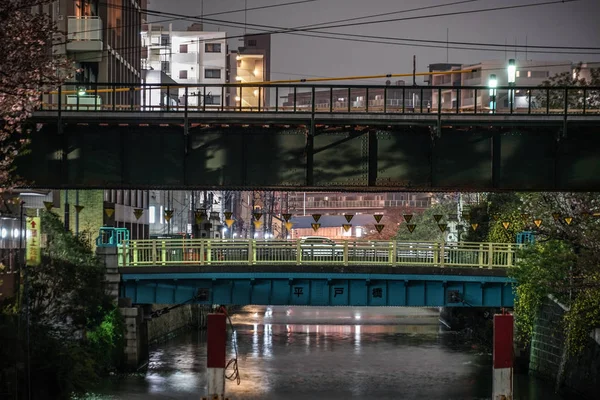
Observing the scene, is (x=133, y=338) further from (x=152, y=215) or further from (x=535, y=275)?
(x=152, y=215)

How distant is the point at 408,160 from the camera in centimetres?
3619

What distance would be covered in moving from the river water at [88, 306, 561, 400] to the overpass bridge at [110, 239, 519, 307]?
361 cm

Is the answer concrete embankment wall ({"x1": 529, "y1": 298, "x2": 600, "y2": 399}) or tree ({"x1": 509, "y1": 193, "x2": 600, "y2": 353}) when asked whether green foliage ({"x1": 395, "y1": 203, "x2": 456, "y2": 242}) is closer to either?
tree ({"x1": 509, "y1": 193, "x2": 600, "y2": 353})

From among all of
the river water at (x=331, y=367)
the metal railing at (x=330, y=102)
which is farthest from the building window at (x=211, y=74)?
the river water at (x=331, y=367)

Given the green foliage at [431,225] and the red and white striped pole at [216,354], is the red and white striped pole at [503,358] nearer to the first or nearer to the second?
the red and white striped pole at [216,354]

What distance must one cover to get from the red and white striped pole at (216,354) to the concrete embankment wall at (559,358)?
24109 mm

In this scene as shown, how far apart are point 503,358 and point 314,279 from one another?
30942 mm

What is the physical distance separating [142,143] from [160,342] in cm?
3509

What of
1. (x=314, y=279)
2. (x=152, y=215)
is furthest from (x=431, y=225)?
(x=314, y=279)

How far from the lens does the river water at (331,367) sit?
51219 mm

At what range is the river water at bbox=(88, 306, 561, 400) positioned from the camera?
2016 inches

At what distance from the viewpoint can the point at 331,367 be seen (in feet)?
197

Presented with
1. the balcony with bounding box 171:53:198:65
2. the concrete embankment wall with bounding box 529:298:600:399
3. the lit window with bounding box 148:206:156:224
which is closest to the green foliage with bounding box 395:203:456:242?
the lit window with bounding box 148:206:156:224

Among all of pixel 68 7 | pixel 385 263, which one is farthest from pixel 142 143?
pixel 68 7
